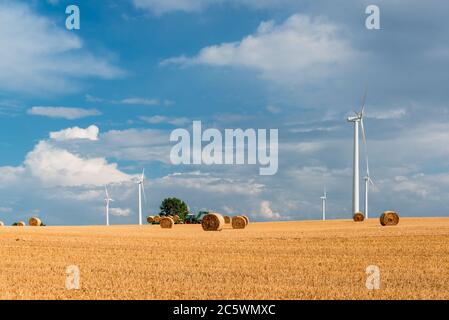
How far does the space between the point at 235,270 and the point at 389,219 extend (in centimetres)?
4267

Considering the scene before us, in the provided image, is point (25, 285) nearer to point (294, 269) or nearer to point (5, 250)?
point (294, 269)

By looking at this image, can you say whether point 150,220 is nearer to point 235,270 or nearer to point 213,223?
point 213,223

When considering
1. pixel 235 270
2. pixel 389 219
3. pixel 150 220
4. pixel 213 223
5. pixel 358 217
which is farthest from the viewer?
pixel 150 220

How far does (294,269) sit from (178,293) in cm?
755

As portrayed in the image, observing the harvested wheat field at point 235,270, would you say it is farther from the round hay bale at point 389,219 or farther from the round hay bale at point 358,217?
the round hay bale at point 358,217

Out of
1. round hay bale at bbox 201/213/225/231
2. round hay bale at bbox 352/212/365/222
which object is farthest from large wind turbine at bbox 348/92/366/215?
round hay bale at bbox 201/213/225/231

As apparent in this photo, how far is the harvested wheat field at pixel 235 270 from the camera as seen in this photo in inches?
607

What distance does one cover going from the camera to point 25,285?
17.0 meters

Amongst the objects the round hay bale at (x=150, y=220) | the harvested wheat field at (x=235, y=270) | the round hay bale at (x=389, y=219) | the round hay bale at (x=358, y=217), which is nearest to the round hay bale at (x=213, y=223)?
the round hay bale at (x=389, y=219)

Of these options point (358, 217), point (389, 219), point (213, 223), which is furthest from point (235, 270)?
point (358, 217)

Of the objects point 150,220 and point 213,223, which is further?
point 150,220

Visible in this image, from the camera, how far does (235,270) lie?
21484 mm
